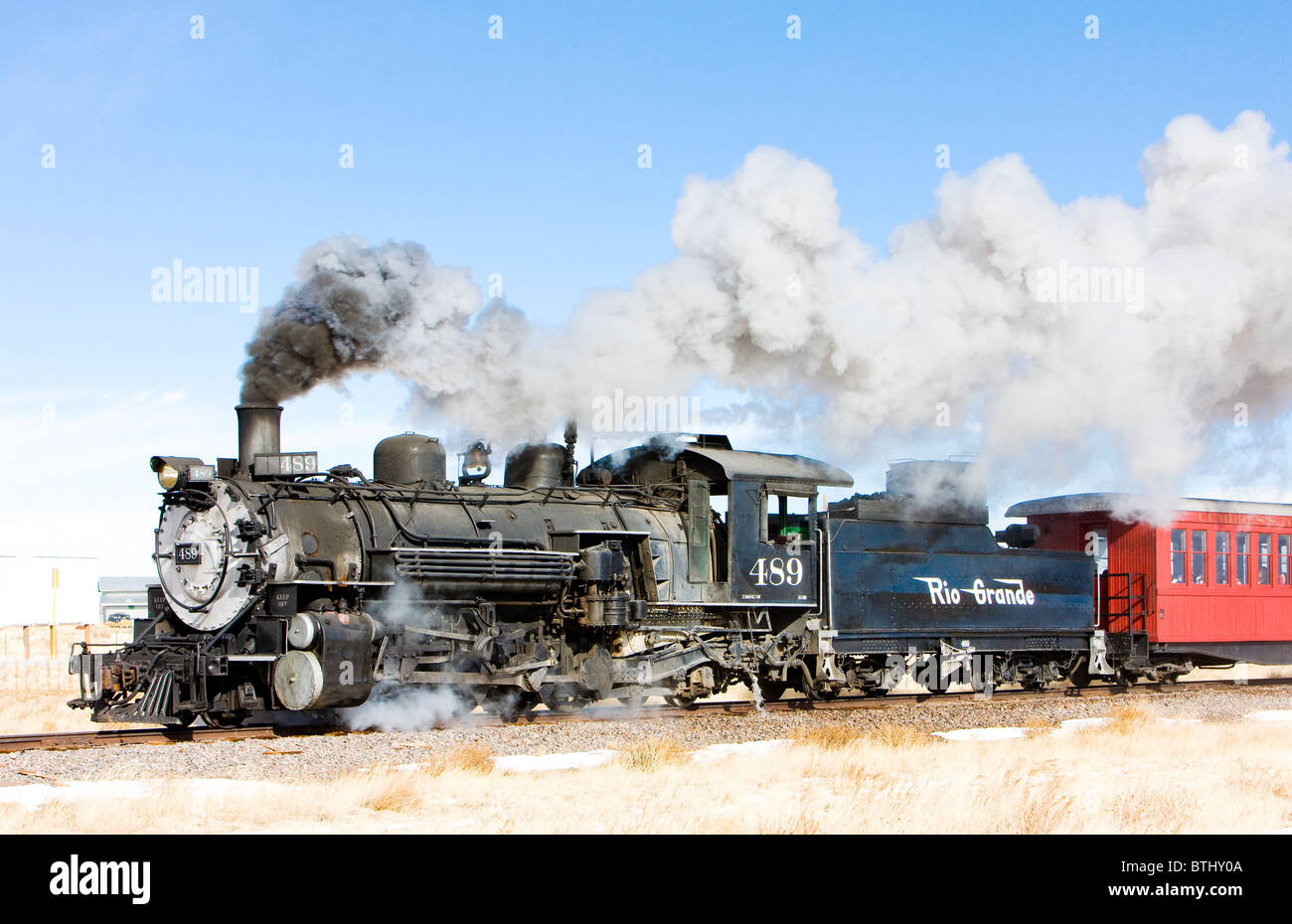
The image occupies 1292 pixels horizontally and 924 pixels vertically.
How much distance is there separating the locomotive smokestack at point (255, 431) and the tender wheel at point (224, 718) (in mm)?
2486

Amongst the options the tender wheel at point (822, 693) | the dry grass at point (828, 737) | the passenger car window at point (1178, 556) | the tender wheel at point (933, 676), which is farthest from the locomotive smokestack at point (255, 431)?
the passenger car window at point (1178, 556)

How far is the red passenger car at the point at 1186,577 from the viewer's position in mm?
20312

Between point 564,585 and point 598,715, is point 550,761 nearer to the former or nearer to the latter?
point 564,585

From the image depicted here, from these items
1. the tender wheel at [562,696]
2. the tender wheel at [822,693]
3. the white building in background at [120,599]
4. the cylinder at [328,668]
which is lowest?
the white building in background at [120,599]

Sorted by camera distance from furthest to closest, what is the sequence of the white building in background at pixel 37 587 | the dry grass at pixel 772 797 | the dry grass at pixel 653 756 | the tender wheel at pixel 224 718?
1. the white building in background at pixel 37 587
2. the tender wheel at pixel 224 718
3. the dry grass at pixel 653 756
4. the dry grass at pixel 772 797

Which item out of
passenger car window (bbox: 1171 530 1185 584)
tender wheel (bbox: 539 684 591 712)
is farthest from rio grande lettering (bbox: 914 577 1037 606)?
tender wheel (bbox: 539 684 591 712)

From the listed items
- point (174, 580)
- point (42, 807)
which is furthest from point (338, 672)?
point (42, 807)

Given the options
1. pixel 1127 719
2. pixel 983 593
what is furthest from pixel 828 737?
pixel 983 593

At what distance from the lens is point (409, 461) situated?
14695mm

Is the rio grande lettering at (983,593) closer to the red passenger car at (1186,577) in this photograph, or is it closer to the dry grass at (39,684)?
the red passenger car at (1186,577)

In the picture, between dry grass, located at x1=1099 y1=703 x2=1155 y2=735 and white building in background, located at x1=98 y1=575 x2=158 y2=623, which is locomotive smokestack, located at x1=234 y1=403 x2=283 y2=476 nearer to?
dry grass, located at x1=1099 y1=703 x2=1155 y2=735

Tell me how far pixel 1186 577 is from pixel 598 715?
10.5 meters

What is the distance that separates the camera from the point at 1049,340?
61.3 feet

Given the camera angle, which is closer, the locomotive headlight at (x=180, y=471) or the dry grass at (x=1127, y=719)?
the locomotive headlight at (x=180, y=471)
